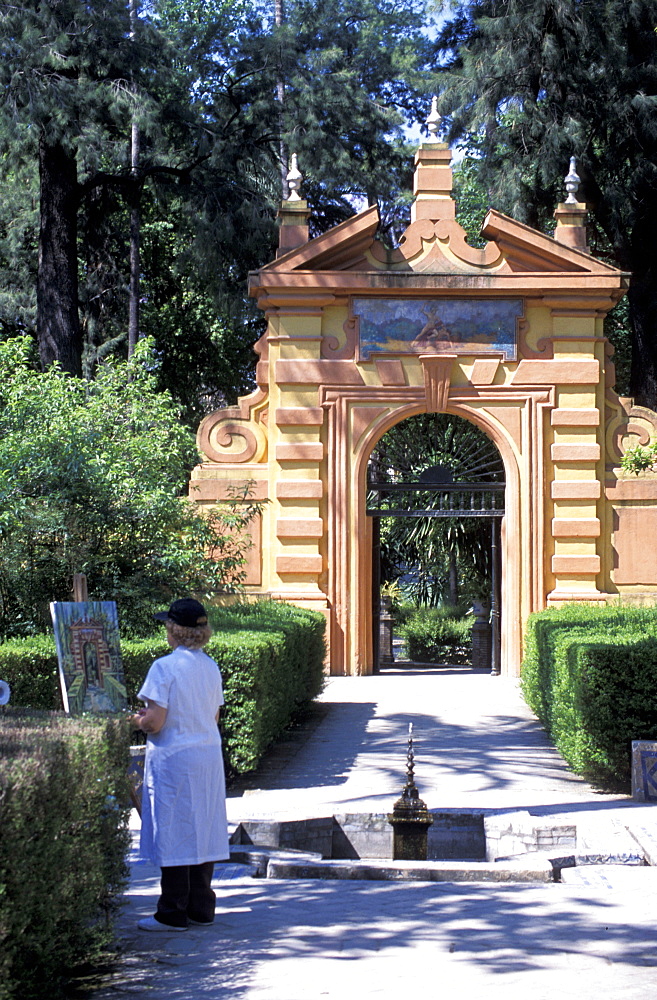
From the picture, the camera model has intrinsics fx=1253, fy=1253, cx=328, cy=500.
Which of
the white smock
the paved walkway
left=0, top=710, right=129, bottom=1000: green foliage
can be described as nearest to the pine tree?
the paved walkway

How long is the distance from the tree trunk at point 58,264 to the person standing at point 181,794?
16195mm

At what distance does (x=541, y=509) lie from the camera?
63.4 ft

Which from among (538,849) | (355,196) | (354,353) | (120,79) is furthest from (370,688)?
(355,196)

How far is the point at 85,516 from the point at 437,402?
8289mm

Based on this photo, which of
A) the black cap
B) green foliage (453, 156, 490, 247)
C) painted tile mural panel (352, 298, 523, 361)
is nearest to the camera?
the black cap

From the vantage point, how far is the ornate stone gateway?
19.3m

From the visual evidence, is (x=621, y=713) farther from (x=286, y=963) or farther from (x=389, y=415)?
(x=389, y=415)

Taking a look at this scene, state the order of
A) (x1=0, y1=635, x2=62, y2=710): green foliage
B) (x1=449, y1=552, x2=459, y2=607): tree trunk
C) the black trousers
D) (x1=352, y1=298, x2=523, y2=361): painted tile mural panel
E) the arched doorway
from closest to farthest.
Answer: the black trousers → (x1=0, y1=635, x2=62, y2=710): green foliage → (x1=352, y1=298, x2=523, y2=361): painted tile mural panel → the arched doorway → (x1=449, y1=552, x2=459, y2=607): tree trunk

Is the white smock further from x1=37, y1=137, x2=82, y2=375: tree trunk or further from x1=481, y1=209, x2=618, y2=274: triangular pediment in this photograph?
x1=37, y1=137, x2=82, y2=375: tree trunk

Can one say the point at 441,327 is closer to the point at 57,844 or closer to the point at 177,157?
the point at 177,157

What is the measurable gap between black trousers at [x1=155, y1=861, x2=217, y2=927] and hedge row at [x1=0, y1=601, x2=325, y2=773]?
13.0ft

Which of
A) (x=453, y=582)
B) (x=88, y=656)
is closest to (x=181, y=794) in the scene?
(x=88, y=656)

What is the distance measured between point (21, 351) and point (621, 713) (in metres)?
8.06

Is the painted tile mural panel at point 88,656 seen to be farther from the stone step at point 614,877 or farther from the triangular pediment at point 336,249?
the triangular pediment at point 336,249
